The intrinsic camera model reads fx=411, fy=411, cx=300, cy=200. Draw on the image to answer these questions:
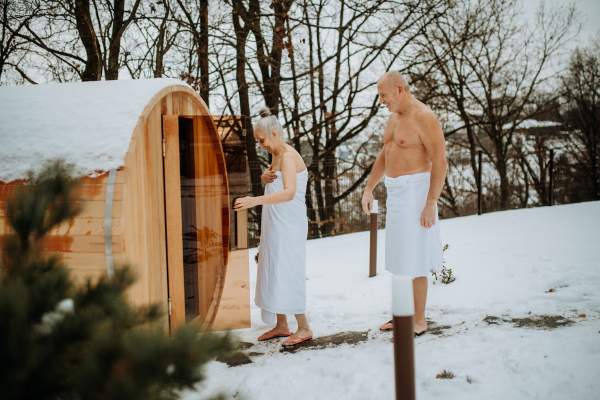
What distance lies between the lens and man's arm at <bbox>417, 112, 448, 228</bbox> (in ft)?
9.50

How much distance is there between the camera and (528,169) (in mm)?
12258

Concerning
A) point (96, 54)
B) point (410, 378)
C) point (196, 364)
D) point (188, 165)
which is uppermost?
point (96, 54)

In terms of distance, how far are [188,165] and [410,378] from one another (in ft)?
7.16

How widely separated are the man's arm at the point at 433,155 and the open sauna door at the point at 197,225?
1.51m

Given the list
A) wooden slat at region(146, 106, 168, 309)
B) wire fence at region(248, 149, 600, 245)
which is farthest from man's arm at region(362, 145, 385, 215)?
Result: wire fence at region(248, 149, 600, 245)

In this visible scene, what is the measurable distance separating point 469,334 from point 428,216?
861 mm

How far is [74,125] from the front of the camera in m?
2.32

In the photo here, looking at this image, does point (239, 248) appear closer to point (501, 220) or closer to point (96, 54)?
point (96, 54)

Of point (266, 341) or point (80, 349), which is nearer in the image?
point (80, 349)

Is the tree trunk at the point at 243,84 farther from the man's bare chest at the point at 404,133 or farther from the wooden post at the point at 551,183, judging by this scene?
the wooden post at the point at 551,183

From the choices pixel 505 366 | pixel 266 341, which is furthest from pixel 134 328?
pixel 266 341

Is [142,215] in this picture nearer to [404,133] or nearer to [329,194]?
[404,133]

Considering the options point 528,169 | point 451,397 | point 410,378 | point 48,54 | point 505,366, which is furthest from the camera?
point 528,169

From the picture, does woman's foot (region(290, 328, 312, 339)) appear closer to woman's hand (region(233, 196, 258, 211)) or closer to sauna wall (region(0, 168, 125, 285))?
Answer: woman's hand (region(233, 196, 258, 211))
